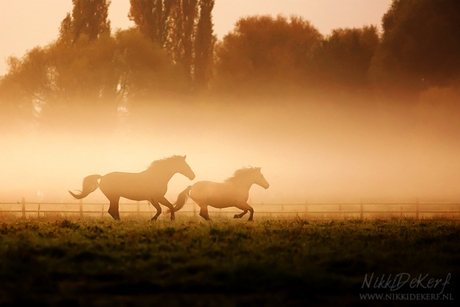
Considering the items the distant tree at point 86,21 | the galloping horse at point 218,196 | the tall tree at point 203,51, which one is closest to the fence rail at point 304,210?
the galloping horse at point 218,196

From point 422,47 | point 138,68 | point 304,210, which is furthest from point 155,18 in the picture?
point 304,210

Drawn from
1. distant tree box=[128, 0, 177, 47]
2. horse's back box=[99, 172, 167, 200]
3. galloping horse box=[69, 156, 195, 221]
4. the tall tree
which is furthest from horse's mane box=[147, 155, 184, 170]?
distant tree box=[128, 0, 177, 47]

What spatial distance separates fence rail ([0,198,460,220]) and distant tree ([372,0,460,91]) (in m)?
10.5

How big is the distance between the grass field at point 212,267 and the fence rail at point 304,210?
10189mm

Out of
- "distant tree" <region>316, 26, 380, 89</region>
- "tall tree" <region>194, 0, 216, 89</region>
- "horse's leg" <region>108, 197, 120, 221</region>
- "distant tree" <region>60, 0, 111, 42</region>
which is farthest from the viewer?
"tall tree" <region>194, 0, 216, 89</region>

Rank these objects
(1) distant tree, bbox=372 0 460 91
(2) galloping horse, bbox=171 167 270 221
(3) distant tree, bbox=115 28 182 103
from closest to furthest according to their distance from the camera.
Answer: (2) galloping horse, bbox=171 167 270 221, (1) distant tree, bbox=372 0 460 91, (3) distant tree, bbox=115 28 182 103

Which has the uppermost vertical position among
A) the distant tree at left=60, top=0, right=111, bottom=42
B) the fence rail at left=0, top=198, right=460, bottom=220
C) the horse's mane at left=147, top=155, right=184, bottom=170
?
the distant tree at left=60, top=0, right=111, bottom=42

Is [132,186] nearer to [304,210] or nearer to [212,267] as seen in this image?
[212,267]

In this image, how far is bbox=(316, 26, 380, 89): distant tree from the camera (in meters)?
50.2

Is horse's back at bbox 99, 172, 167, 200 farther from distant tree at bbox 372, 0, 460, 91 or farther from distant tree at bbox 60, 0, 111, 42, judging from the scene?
distant tree at bbox 60, 0, 111, 42

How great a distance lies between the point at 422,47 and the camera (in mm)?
40438

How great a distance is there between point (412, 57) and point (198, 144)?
630 inches

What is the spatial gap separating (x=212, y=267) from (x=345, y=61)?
42.2 meters

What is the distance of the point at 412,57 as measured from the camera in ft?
134
